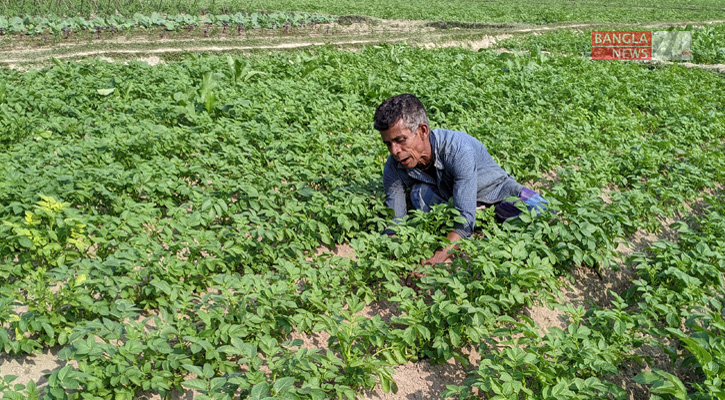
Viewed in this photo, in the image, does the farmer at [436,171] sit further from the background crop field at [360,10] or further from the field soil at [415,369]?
the background crop field at [360,10]

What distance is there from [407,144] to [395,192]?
1.76ft

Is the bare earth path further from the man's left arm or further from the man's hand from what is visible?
the man's hand

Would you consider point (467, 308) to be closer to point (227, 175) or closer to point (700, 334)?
point (700, 334)

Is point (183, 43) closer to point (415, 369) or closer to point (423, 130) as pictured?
point (423, 130)

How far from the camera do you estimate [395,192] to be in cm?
388

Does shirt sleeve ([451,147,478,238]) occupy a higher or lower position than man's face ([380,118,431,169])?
lower

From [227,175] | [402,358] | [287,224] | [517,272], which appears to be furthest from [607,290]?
[227,175]

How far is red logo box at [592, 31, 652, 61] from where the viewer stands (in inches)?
500

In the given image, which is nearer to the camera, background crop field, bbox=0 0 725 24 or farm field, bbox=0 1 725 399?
farm field, bbox=0 1 725 399

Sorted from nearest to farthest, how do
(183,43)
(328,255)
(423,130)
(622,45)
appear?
(328,255)
(423,130)
(183,43)
(622,45)

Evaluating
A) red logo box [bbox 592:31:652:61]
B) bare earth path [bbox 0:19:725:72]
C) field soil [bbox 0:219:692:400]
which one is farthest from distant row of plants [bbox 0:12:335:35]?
field soil [bbox 0:219:692:400]

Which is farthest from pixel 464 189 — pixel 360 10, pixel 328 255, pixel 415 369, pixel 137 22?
pixel 360 10

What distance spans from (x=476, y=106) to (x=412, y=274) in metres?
3.99

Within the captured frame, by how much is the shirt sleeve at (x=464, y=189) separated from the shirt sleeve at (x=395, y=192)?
0.45 m
